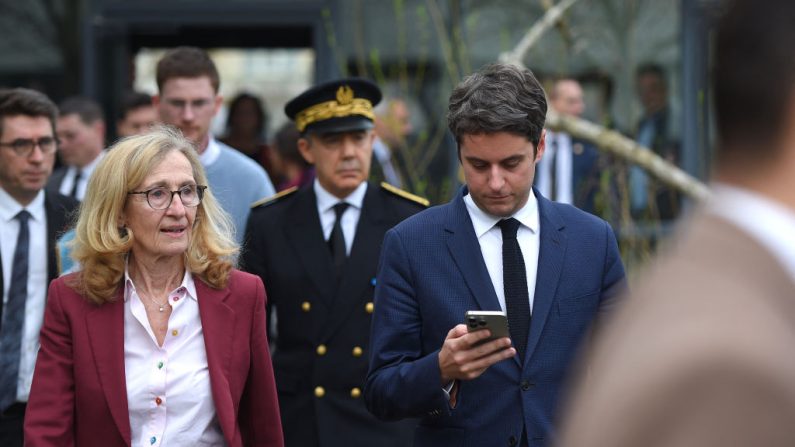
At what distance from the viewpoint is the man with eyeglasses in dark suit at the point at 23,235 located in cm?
564

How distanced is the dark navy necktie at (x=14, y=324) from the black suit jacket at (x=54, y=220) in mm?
→ 47

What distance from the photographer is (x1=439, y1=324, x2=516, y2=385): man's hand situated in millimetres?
3604

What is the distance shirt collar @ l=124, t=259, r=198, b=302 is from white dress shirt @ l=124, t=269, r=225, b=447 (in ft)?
0.09

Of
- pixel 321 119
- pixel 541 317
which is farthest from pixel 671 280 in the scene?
pixel 321 119

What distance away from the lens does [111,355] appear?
425 centimetres

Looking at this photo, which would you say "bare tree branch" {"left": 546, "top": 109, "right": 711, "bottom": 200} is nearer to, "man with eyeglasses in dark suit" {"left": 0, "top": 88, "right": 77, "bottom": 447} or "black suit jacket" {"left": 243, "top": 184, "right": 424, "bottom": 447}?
"black suit jacket" {"left": 243, "top": 184, "right": 424, "bottom": 447}

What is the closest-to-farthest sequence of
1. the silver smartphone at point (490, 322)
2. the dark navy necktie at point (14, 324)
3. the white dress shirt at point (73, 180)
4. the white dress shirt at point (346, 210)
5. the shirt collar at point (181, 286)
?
the silver smartphone at point (490, 322)
the shirt collar at point (181, 286)
the dark navy necktie at point (14, 324)
the white dress shirt at point (346, 210)
the white dress shirt at point (73, 180)

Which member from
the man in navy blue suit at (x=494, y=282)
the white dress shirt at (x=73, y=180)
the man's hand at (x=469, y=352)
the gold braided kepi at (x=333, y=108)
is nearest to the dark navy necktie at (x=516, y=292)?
the man in navy blue suit at (x=494, y=282)

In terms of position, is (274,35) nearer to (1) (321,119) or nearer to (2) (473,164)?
(1) (321,119)

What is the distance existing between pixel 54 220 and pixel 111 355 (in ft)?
6.27

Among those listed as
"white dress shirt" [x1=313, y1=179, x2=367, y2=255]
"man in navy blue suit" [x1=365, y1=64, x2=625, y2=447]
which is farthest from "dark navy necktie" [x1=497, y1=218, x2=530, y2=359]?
"white dress shirt" [x1=313, y1=179, x2=367, y2=255]

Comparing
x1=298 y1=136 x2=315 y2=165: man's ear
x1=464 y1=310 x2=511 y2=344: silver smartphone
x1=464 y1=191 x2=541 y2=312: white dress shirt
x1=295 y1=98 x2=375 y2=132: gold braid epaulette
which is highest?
x1=295 y1=98 x2=375 y2=132: gold braid epaulette

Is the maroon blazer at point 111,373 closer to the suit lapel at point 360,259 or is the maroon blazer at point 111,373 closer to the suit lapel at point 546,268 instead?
the suit lapel at point 360,259

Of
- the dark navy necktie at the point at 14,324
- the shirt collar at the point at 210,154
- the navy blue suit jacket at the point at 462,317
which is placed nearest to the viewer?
the navy blue suit jacket at the point at 462,317
